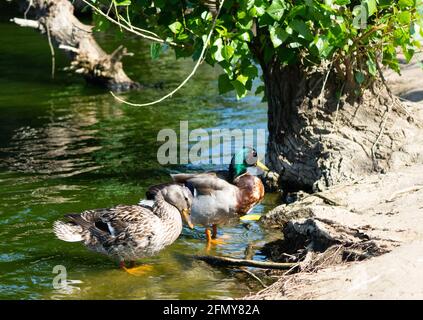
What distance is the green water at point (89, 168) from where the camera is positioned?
739cm

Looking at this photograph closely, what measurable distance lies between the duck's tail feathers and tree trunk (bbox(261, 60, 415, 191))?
2887 mm

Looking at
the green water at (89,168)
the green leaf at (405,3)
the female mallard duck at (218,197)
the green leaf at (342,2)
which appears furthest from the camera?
the female mallard duck at (218,197)

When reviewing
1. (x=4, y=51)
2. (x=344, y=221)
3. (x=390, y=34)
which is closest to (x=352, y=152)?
(x=390, y=34)

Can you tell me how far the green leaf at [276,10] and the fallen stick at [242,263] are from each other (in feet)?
7.74

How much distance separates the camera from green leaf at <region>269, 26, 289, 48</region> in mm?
8273

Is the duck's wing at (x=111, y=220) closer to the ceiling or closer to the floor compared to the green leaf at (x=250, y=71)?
closer to the floor

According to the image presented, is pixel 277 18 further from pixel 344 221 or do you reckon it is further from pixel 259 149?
pixel 259 149

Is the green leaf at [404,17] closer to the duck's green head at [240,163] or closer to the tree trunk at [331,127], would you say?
the tree trunk at [331,127]

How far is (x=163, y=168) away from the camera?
10852 mm

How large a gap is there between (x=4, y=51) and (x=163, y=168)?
1030 centimetres

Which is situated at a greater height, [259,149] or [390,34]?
[390,34]

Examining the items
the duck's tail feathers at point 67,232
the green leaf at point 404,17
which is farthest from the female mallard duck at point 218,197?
the green leaf at point 404,17

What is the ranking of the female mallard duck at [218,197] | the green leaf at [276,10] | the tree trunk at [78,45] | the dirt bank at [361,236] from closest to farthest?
1. the dirt bank at [361,236]
2. the green leaf at [276,10]
3. the female mallard duck at [218,197]
4. the tree trunk at [78,45]
